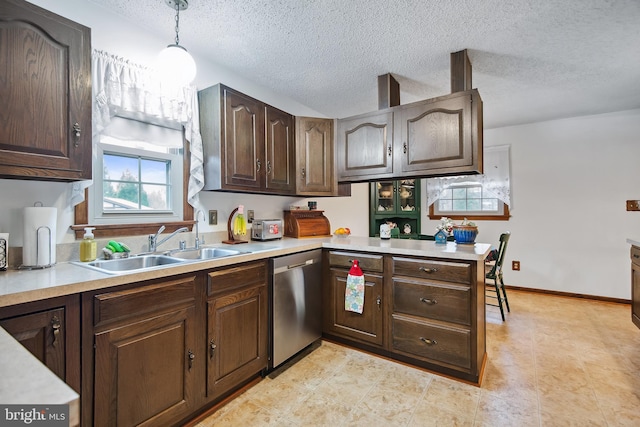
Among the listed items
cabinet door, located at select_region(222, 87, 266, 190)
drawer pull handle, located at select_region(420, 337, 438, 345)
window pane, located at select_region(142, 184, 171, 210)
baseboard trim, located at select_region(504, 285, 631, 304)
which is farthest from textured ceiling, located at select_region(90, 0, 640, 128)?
baseboard trim, located at select_region(504, 285, 631, 304)

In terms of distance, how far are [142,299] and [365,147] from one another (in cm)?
207

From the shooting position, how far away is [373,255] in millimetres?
2277

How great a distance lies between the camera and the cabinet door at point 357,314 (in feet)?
7.45

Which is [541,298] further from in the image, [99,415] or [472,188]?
[99,415]

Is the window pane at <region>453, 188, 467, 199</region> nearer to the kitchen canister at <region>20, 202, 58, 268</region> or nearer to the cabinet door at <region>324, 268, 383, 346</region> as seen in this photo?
the cabinet door at <region>324, 268, 383, 346</region>

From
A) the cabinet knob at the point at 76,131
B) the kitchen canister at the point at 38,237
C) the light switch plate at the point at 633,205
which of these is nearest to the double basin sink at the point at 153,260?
the kitchen canister at the point at 38,237

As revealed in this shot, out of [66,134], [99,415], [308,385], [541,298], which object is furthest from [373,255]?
[541,298]

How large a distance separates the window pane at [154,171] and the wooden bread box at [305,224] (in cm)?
122

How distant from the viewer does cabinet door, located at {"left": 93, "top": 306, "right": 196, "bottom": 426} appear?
4.04 ft

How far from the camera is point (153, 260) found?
1881mm

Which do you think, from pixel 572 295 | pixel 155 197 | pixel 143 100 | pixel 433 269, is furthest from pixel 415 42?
pixel 572 295

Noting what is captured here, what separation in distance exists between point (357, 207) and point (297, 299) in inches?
99.2

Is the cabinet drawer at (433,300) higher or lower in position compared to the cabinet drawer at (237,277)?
lower

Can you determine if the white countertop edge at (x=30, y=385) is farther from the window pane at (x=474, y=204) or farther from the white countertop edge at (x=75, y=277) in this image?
the window pane at (x=474, y=204)
